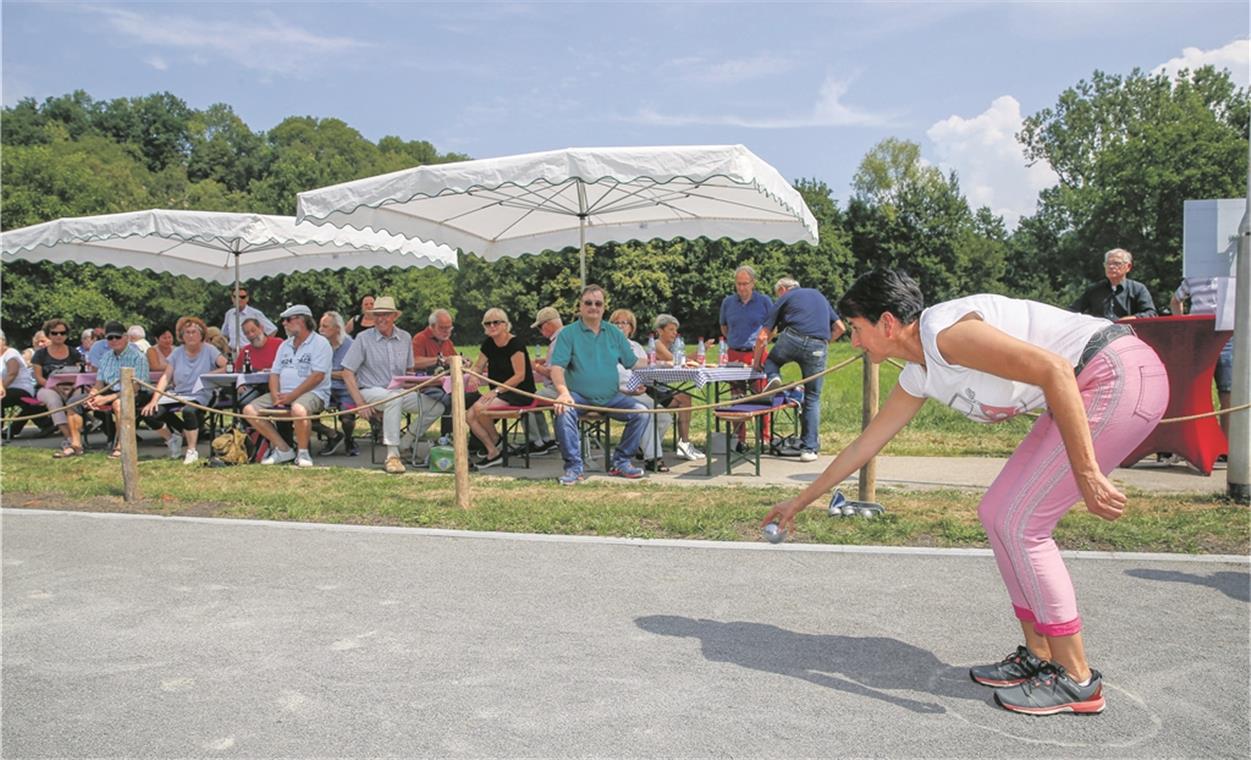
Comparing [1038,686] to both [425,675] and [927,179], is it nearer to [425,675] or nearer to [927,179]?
[425,675]

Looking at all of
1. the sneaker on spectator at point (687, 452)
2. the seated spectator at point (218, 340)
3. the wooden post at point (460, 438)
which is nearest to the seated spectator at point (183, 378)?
the seated spectator at point (218, 340)

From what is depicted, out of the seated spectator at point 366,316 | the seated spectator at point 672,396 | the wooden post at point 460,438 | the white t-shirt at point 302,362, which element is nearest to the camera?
the wooden post at point 460,438

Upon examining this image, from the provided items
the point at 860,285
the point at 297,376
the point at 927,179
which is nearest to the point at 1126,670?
the point at 860,285

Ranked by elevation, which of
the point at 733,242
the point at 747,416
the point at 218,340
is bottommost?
the point at 747,416

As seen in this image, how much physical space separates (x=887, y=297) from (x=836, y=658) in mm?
1578

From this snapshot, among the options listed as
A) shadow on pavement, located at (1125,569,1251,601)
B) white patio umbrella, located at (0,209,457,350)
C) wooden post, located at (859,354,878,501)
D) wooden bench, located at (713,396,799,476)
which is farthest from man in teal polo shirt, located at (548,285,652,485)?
shadow on pavement, located at (1125,569,1251,601)

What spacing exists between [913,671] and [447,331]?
8.91 meters

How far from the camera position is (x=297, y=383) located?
10914 mm

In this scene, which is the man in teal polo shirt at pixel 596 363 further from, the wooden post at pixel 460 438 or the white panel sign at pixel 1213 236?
the white panel sign at pixel 1213 236

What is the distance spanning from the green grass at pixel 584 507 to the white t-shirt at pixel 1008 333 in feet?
9.91

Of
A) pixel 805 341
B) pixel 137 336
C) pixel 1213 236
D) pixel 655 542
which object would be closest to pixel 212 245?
pixel 137 336

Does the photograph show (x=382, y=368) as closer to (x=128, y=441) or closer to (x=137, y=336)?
(x=128, y=441)

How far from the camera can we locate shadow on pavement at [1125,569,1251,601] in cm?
503

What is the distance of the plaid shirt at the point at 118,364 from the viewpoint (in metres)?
11.9
